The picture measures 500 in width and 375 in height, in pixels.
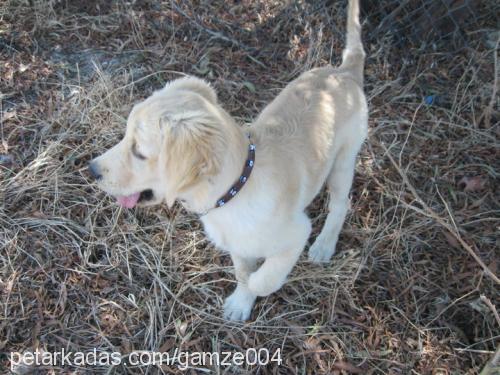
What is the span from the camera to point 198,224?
3.23 metres

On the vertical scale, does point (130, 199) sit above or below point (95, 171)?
below

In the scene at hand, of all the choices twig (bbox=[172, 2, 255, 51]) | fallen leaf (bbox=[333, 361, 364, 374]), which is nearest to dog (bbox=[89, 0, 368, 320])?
fallen leaf (bbox=[333, 361, 364, 374])

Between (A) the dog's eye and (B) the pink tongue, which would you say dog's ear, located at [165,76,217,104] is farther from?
(B) the pink tongue

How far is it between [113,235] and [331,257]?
1556 mm

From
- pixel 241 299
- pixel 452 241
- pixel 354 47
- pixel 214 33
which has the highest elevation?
pixel 354 47

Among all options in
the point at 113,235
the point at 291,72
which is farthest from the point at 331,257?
the point at 291,72

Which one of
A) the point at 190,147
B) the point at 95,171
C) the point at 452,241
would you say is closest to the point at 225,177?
the point at 190,147

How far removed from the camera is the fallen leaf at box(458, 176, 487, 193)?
11.4ft

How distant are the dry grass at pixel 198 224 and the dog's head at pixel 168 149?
36.8 inches

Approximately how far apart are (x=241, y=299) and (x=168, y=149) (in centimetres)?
136

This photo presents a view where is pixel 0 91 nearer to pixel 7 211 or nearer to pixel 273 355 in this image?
pixel 7 211

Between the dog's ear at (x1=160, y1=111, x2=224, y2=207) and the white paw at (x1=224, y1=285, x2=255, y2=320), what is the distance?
3.94 ft

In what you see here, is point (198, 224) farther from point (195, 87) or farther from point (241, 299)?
point (195, 87)

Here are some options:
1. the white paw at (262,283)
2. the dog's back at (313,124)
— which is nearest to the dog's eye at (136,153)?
the dog's back at (313,124)
